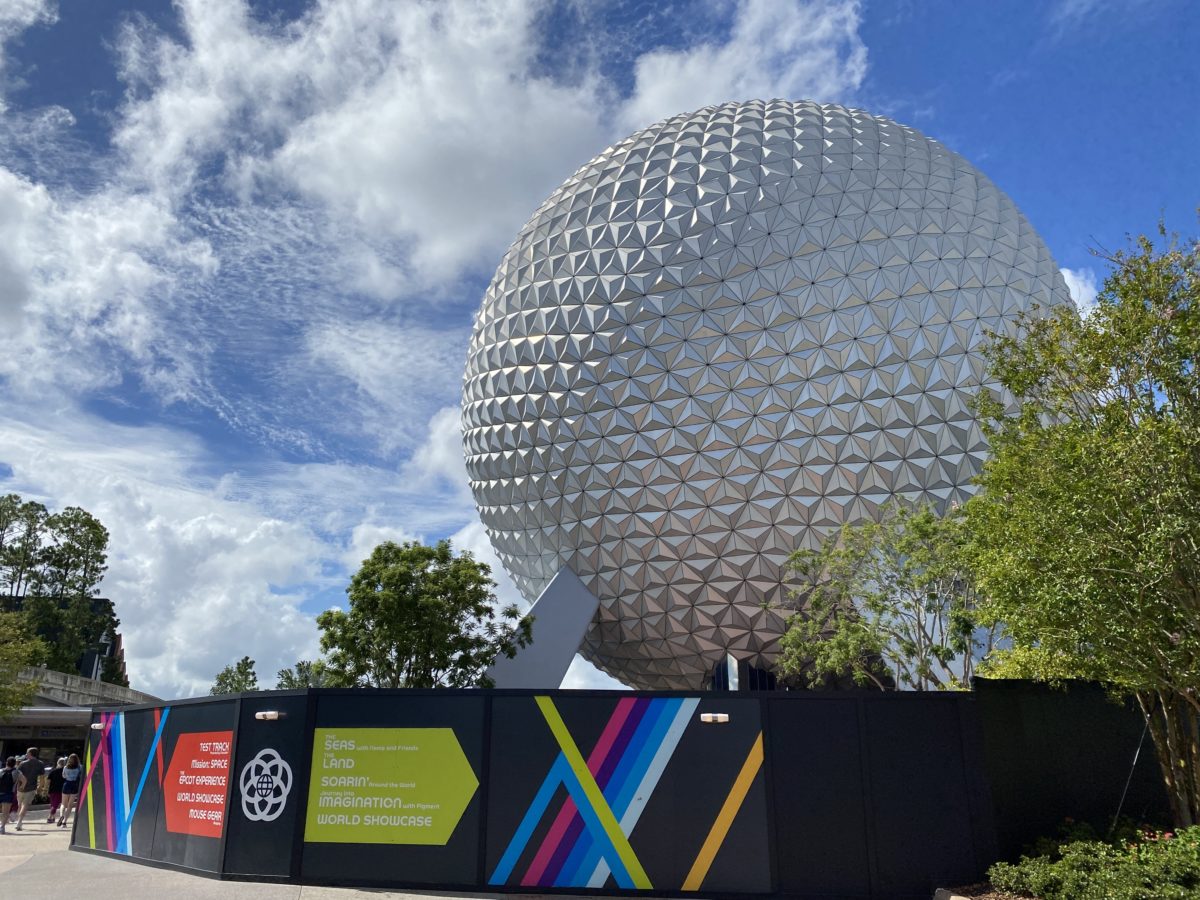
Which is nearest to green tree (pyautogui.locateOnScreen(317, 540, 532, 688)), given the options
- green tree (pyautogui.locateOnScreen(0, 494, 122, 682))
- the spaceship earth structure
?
the spaceship earth structure

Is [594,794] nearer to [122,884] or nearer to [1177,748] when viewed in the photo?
[122,884]

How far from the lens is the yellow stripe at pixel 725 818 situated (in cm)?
1098

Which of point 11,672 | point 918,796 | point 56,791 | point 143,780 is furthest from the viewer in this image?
point 11,672

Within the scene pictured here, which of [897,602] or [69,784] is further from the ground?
[897,602]

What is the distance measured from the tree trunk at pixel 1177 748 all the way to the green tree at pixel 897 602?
16.0ft

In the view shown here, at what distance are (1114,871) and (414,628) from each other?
64.8ft

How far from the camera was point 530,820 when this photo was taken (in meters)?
11.3

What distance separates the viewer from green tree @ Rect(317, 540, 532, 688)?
2538 cm

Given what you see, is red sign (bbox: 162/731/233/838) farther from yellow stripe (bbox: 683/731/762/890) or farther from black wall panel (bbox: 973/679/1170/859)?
black wall panel (bbox: 973/679/1170/859)

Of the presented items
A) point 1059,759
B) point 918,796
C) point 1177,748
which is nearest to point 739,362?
point 1059,759

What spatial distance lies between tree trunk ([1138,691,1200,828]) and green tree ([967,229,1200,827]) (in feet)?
0.06

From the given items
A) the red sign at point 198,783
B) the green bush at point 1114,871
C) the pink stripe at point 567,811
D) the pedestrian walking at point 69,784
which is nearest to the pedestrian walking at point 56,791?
the pedestrian walking at point 69,784

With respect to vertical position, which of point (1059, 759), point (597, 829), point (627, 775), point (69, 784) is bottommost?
point (597, 829)

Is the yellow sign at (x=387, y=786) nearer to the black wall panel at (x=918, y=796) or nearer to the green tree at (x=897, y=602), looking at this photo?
the black wall panel at (x=918, y=796)
